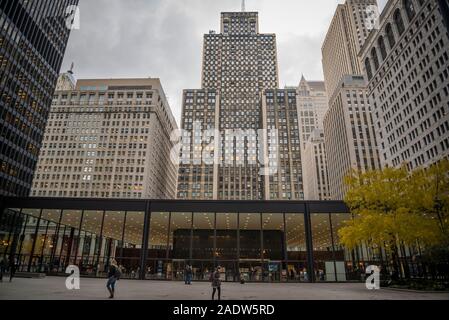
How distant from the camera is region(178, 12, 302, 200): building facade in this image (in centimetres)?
14000

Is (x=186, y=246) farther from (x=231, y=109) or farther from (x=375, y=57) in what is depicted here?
(x=231, y=109)

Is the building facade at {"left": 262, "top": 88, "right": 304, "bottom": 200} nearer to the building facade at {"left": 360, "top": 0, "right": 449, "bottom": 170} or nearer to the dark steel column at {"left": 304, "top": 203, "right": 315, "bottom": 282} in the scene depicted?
the building facade at {"left": 360, "top": 0, "right": 449, "bottom": 170}

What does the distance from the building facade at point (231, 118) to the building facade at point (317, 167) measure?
3323 centimetres

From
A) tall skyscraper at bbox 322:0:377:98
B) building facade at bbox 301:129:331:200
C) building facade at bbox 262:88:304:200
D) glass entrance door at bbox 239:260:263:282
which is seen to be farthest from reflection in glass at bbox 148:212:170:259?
tall skyscraper at bbox 322:0:377:98

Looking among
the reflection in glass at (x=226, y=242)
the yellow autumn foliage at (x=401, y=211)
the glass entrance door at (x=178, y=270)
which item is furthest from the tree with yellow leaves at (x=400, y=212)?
the glass entrance door at (x=178, y=270)

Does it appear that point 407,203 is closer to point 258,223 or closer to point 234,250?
point 258,223

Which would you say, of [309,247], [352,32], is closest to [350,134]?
[352,32]

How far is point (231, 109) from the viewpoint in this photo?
16188 cm

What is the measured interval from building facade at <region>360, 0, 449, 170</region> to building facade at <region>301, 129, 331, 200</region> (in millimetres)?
69936

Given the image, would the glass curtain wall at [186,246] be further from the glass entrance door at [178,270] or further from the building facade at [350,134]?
the building facade at [350,134]

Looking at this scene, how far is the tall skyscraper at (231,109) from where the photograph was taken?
14038 centimetres

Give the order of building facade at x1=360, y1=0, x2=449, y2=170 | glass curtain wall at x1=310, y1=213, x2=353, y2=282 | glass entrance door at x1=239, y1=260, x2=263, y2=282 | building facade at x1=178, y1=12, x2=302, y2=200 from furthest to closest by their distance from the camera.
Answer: building facade at x1=178, y1=12, x2=302, y2=200, building facade at x1=360, y1=0, x2=449, y2=170, glass entrance door at x1=239, y1=260, x2=263, y2=282, glass curtain wall at x1=310, y1=213, x2=353, y2=282

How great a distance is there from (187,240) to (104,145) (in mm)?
93626
